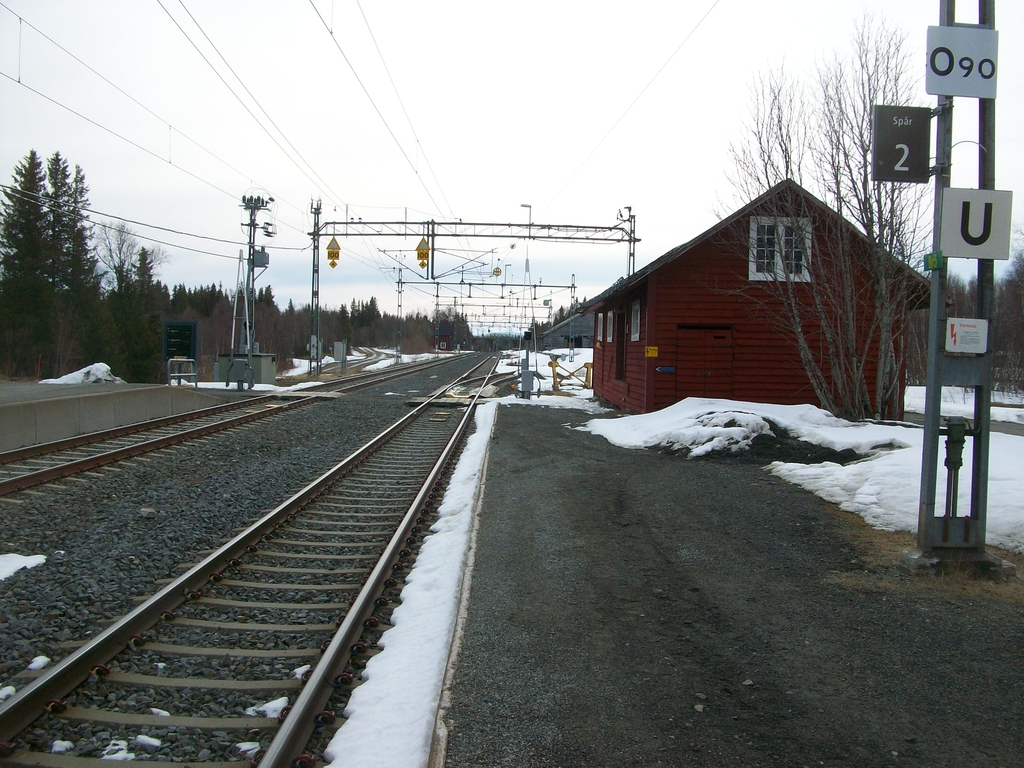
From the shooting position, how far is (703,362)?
16.9 metres

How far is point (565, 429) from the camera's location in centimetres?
1603

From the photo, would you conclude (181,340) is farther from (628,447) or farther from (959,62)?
(959,62)

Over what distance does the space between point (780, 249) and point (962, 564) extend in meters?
10.8

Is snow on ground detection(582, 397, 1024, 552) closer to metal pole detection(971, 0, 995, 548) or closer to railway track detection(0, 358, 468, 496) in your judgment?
metal pole detection(971, 0, 995, 548)

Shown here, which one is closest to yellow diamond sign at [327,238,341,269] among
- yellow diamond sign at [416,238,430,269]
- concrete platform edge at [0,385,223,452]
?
yellow diamond sign at [416,238,430,269]

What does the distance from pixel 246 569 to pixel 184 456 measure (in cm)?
587

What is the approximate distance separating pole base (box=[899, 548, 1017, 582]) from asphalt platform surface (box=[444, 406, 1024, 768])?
223 mm

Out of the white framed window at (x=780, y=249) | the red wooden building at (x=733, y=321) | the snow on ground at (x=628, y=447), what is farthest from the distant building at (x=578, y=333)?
the snow on ground at (x=628, y=447)

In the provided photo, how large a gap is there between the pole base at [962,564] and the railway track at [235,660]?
426 cm

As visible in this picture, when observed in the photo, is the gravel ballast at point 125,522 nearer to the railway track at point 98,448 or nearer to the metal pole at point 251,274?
the railway track at point 98,448

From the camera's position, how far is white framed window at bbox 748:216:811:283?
597 inches

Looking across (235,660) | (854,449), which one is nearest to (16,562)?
(235,660)

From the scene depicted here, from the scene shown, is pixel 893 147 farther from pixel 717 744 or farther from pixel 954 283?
pixel 954 283

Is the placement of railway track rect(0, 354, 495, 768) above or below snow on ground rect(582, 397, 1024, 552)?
below
